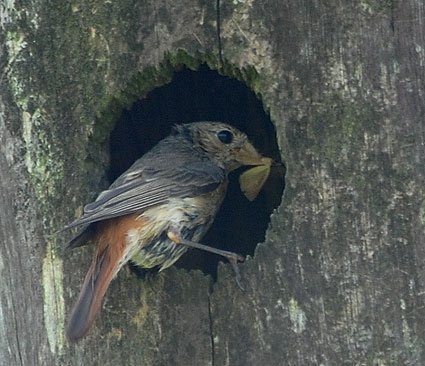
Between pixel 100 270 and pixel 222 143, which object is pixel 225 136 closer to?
pixel 222 143

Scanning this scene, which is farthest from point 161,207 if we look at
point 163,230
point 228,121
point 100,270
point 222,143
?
point 228,121

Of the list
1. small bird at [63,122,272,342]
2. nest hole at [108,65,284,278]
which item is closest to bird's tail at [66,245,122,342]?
small bird at [63,122,272,342]

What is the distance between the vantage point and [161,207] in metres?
4.41

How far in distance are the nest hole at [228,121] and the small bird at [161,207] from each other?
0.26 metres

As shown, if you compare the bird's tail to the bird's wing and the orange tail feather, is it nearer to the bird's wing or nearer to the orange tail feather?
the orange tail feather

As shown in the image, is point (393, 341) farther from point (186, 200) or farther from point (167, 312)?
point (186, 200)

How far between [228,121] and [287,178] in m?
2.00

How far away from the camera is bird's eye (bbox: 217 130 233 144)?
520 centimetres

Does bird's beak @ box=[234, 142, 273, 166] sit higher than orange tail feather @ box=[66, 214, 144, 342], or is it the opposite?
bird's beak @ box=[234, 142, 273, 166]

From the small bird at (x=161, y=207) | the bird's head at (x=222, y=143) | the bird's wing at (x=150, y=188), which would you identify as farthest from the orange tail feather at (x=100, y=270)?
the bird's head at (x=222, y=143)

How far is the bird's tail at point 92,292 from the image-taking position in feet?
12.4

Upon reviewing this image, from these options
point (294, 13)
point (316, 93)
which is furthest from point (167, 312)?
point (294, 13)

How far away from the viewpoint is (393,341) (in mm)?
3725

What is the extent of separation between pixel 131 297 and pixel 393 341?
1.14 meters
